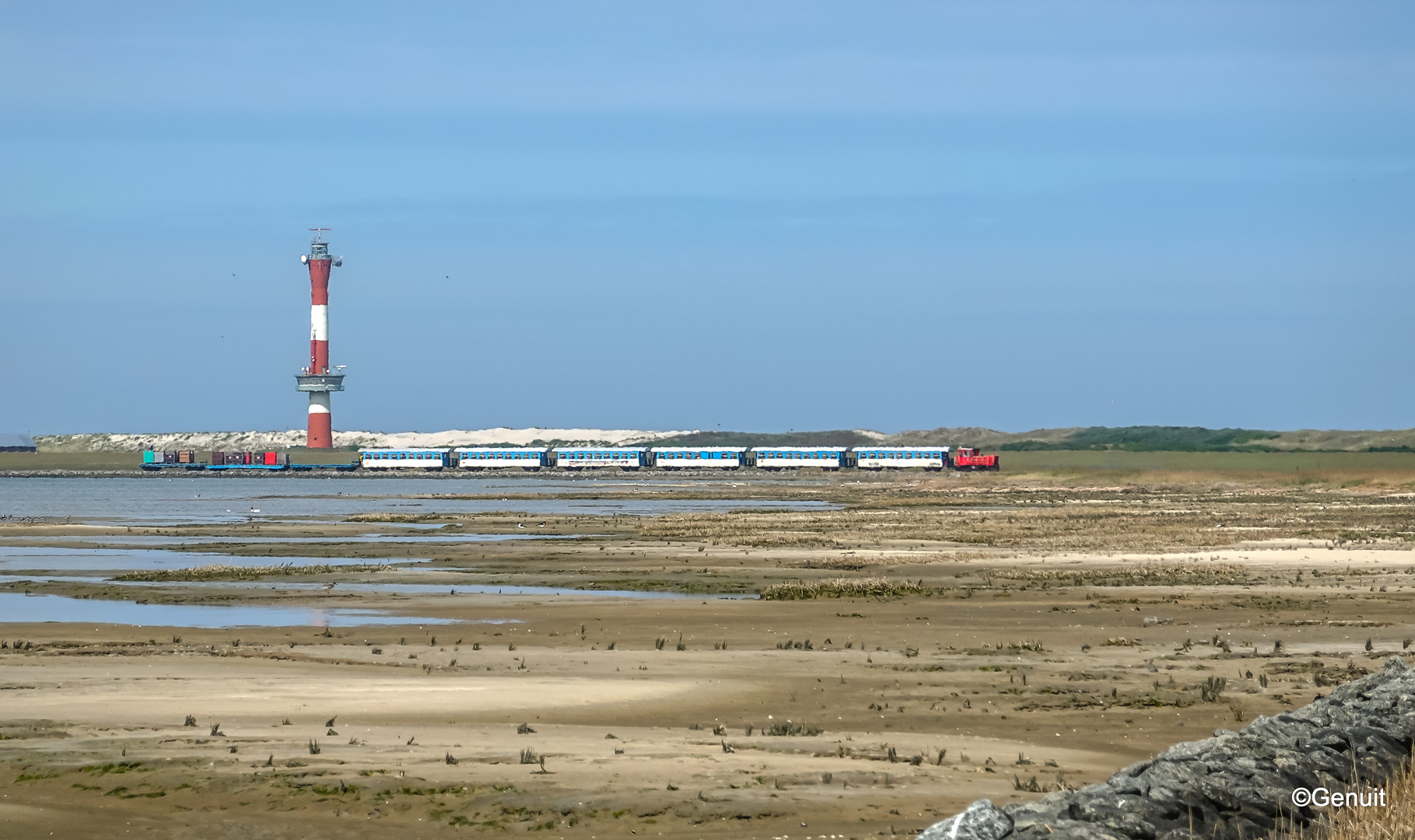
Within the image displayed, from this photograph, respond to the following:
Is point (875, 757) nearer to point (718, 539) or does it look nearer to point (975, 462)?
point (718, 539)

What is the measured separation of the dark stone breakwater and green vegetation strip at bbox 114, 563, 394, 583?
35.1m

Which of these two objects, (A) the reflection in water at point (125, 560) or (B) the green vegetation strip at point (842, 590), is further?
(A) the reflection in water at point (125, 560)

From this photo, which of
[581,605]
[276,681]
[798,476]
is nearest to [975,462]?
[798,476]

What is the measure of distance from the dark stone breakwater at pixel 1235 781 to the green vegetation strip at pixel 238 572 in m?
35.1

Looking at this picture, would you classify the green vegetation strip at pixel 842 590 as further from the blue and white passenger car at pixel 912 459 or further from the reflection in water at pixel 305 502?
the blue and white passenger car at pixel 912 459

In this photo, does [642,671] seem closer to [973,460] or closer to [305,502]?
[305,502]

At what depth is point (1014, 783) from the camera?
1462 cm

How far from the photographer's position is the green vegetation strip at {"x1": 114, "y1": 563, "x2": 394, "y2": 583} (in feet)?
139

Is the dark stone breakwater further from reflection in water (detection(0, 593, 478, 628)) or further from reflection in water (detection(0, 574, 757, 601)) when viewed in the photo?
reflection in water (detection(0, 574, 757, 601))

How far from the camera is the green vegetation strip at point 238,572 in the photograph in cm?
4238

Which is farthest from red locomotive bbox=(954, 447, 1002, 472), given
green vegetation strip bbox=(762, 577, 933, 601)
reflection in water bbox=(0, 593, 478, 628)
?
reflection in water bbox=(0, 593, 478, 628)

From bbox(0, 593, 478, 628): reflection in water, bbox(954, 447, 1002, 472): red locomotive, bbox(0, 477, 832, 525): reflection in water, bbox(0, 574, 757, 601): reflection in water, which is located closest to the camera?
bbox(0, 593, 478, 628): reflection in water

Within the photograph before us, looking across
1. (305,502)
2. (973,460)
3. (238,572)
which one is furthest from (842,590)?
(973,460)

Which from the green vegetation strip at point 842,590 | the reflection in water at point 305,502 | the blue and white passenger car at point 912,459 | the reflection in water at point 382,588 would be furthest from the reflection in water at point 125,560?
the blue and white passenger car at point 912,459
